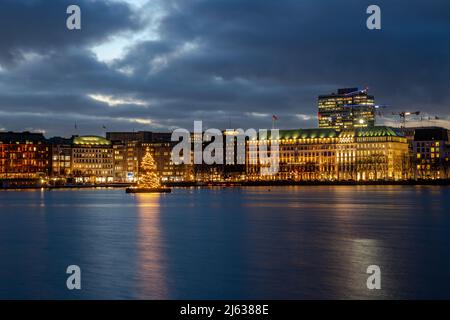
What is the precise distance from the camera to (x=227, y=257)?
100 ft

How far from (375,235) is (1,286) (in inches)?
864

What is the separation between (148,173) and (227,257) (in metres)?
70.0

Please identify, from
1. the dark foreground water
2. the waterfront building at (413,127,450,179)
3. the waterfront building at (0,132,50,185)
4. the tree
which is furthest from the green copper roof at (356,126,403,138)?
the dark foreground water

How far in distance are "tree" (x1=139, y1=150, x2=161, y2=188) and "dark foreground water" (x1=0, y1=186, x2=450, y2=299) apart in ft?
132

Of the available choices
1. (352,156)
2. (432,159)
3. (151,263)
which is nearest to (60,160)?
(352,156)

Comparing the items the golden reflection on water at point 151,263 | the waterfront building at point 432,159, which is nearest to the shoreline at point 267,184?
the waterfront building at point 432,159

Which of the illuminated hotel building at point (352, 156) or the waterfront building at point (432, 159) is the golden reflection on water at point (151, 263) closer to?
the illuminated hotel building at point (352, 156)

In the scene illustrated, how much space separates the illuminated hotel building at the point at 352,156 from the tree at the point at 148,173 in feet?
302

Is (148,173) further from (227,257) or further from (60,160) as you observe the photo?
(60,160)

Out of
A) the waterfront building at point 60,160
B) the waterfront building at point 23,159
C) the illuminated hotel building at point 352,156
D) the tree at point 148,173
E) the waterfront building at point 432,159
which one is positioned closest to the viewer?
the tree at point 148,173

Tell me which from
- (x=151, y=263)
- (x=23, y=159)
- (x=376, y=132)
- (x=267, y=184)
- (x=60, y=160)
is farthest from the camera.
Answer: (x=60, y=160)

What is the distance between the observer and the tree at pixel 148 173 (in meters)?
92.2

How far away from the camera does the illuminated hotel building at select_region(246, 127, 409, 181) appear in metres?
185
